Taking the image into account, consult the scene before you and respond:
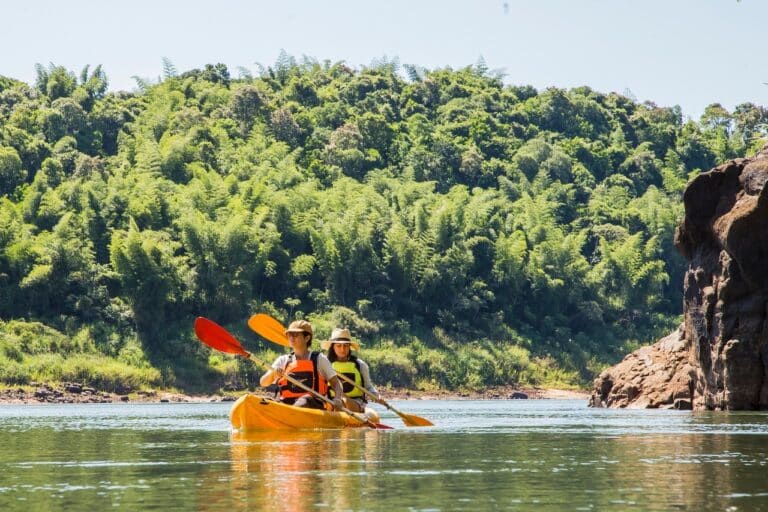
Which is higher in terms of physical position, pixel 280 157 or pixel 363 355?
pixel 280 157

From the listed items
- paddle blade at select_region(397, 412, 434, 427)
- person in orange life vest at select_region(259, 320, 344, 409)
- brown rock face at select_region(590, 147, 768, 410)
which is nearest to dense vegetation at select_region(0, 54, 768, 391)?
brown rock face at select_region(590, 147, 768, 410)

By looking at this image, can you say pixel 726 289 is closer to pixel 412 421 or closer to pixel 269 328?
pixel 412 421

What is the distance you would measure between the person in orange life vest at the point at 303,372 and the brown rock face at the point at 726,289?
15174mm

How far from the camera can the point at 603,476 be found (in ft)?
46.5

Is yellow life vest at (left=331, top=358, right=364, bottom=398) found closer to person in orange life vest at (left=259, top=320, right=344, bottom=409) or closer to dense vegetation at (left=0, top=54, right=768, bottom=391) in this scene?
person in orange life vest at (left=259, top=320, right=344, bottom=409)

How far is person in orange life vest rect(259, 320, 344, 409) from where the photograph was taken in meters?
21.0

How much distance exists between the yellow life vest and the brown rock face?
43.3ft

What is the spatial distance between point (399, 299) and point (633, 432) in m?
64.6

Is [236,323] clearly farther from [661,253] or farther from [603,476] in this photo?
[603,476]

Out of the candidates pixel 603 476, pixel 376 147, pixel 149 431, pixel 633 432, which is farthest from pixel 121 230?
pixel 603 476

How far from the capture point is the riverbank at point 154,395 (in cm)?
6788

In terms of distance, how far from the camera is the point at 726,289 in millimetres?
34625

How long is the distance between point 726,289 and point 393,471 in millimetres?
21608

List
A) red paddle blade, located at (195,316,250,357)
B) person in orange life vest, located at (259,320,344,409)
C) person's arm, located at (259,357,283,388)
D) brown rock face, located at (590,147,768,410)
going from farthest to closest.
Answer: brown rock face, located at (590,147,768,410) < red paddle blade, located at (195,316,250,357) < person's arm, located at (259,357,283,388) < person in orange life vest, located at (259,320,344,409)
